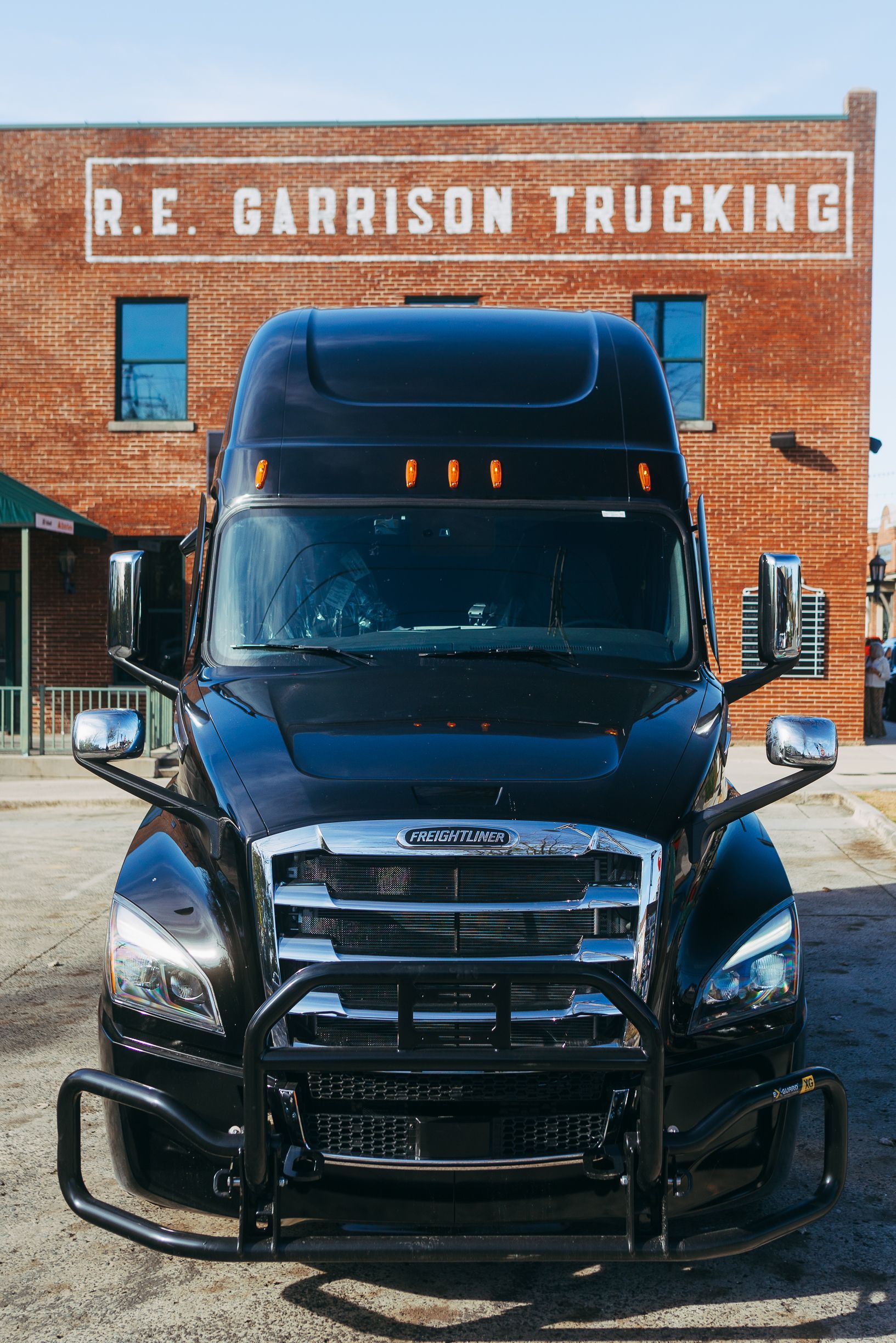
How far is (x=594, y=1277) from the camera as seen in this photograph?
354 cm

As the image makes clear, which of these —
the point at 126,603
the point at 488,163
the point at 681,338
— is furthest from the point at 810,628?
the point at 126,603

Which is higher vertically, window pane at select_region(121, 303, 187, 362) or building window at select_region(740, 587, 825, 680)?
window pane at select_region(121, 303, 187, 362)

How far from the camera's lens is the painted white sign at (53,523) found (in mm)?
17359

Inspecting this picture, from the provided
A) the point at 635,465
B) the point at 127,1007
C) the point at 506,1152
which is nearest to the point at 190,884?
the point at 127,1007

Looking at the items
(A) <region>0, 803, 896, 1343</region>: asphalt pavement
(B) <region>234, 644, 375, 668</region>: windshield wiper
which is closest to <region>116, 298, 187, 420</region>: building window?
(A) <region>0, 803, 896, 1343</region>: asphalt pavement

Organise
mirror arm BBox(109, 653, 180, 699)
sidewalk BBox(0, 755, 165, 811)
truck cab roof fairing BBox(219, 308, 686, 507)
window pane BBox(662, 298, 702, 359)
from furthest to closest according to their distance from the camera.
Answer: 1. window pane BBox(662, 298, 702, 359)
2. sidewalk BBox(0, 755, 165, 811)
3. mirror arm BBox(109, 653, 180, 699)
4. truck cab roof fairing BBox(219, 308, 686, 507)

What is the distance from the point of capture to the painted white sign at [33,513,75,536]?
57.0 feet

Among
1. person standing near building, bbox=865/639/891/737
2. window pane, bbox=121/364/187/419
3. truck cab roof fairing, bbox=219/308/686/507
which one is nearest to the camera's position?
truck cab roof fairing, bbox=219/308/686/507

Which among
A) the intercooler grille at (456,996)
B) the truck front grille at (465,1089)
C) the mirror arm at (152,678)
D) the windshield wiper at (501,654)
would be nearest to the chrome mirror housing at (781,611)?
the windshield wiper at (501,654)

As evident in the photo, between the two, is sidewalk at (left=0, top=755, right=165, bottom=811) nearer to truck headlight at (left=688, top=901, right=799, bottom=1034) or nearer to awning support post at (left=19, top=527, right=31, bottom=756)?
awning support post at (left=19, top=527, right=31, bottom=756)

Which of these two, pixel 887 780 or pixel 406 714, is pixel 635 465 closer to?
pixel 406 714

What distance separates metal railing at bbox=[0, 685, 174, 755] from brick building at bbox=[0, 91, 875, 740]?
0.96 metres

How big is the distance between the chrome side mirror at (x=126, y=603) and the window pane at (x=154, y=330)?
17232 mm

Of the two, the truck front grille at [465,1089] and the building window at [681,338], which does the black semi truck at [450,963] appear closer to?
the truck front grille at [465,1089]
